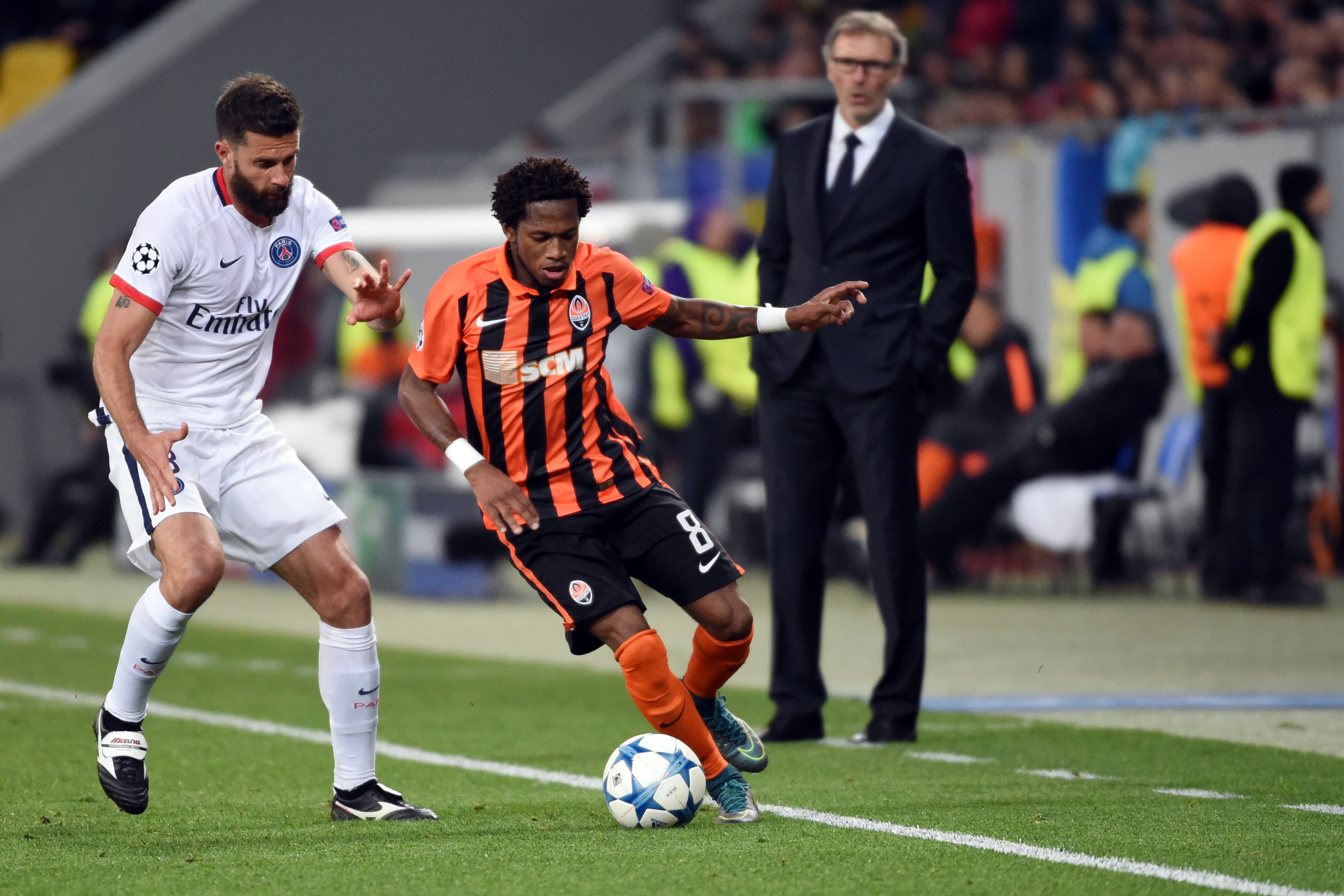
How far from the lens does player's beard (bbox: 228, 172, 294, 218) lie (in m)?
5.51

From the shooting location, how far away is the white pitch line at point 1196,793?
19.2 feet

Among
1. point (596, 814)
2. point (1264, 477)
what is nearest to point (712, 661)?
point (596, 814)

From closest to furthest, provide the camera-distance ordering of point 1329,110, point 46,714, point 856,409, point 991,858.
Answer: point 991,858
point 856,409
point 46,714
point 1329,110

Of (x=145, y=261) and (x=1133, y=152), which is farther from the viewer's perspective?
(x=1133, y=152)

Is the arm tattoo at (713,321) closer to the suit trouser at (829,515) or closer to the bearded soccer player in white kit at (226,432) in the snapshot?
the bearded soccer player in white kit at (226,432)

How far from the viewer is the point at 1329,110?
1282cm

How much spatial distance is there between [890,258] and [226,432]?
8.62 ft

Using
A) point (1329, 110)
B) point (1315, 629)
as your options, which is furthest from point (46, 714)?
point (1329, 110)

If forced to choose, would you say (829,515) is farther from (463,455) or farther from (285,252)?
(285,252)

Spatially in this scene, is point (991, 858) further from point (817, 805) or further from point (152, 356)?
point (152, 356)

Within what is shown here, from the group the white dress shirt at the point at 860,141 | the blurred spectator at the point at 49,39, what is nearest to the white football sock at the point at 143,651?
the white dress shirt at the point at 860,141

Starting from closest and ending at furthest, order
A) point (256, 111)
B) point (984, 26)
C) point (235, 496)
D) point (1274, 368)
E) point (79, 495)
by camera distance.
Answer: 1. point (256, 111)
2. point (235, 496)
3. point (1274, 368)
4. point (79, 495)
5. point (984, 26)

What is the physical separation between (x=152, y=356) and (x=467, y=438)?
2.93 ft

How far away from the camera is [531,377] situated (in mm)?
5605
